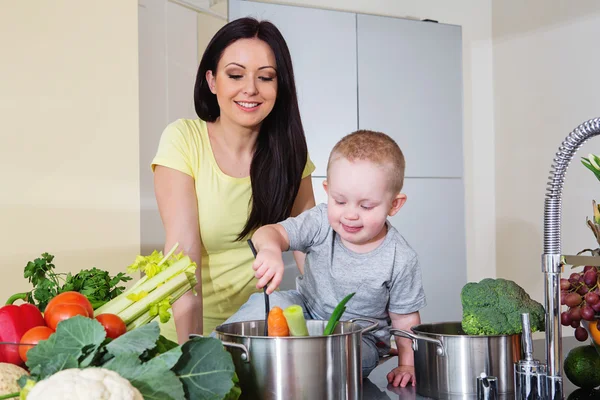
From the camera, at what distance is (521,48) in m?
4.17

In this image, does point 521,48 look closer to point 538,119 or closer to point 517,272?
point 538,119

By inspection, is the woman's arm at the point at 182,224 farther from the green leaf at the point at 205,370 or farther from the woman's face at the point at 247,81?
the green leaf at the point at 205,370

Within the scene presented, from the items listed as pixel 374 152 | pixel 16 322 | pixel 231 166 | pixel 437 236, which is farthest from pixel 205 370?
pixel 437 236

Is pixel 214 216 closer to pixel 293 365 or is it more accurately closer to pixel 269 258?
pixel 269 258

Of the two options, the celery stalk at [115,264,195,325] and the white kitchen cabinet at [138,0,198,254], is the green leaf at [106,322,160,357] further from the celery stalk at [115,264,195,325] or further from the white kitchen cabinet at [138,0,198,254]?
the white kitchen cabinet at [138,0,198,254]

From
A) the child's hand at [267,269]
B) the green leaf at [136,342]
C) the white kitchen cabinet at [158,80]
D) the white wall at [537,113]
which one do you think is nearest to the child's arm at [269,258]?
the child's hand at [267,269]

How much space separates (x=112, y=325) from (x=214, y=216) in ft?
3.36

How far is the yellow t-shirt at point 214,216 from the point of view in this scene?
1873mm

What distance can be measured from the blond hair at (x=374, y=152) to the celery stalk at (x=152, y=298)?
523 millimetres

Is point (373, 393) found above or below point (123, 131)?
below

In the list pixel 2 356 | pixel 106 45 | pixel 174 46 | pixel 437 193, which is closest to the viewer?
pixel 2 356

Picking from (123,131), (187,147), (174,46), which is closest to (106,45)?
(123,131)

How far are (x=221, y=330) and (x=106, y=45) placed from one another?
5.78ft

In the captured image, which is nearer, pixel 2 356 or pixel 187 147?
pixel 2 356
